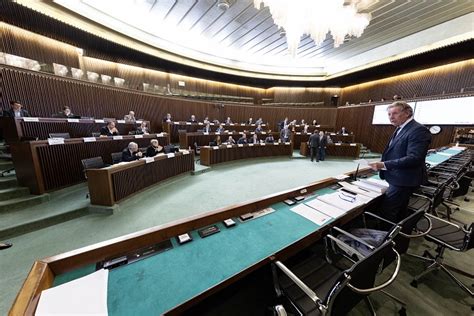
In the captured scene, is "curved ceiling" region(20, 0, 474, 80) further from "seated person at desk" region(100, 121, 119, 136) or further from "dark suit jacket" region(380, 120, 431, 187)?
"dark suit jacket" region(380, 120, 431, 187)

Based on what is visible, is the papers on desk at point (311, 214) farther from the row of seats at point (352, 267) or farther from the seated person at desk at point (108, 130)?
the seated person at desk at point (108, 130)

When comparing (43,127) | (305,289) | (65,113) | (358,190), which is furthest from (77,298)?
(65,113)

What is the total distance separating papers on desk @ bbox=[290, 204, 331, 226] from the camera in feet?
5.02

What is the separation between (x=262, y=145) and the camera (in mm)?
7582

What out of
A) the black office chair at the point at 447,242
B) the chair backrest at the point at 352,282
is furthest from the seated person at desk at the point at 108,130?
the black office chair at the point at 447,242

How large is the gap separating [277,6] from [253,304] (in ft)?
17.6

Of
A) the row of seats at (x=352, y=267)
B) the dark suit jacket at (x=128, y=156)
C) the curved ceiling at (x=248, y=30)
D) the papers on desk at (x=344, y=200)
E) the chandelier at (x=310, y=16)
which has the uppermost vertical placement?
the curved ceiling at (x=248, y=30)

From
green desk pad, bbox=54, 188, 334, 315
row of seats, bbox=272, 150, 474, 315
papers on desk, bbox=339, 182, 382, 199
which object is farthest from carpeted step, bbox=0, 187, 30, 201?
papers on desk, bbox=339, 182, 382, 199

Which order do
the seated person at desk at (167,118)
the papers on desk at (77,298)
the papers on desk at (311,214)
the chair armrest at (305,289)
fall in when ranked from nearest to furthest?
1. the papers on desk at (77,298)
2. the chair armrest at (305,289)
3. the papers on desk at (311,214)
4. the seated person at desk at (167,118)

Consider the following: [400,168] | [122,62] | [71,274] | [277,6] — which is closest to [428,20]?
[277,6]

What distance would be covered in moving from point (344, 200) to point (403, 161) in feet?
2.11

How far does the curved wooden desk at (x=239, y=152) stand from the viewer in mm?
5855

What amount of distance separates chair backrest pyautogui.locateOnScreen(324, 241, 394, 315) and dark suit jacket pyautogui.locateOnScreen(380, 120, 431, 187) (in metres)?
1.18

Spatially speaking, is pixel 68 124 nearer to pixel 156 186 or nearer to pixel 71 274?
pixel 156 186
